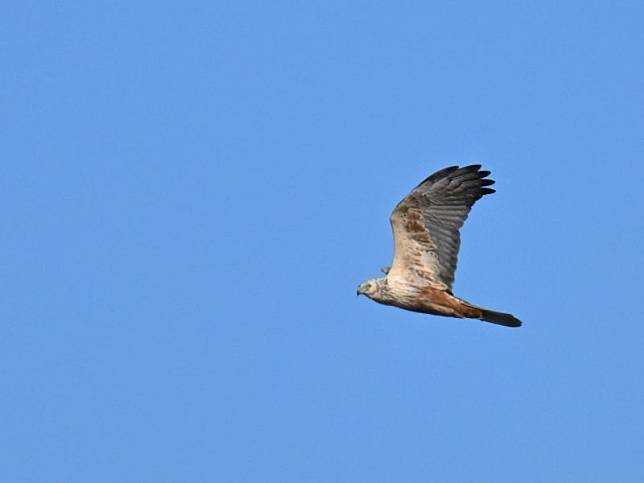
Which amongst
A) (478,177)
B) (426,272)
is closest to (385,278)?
(426,272)

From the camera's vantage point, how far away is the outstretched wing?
46.3 feet

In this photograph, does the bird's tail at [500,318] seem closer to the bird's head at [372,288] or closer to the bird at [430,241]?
the bird at [430,241]

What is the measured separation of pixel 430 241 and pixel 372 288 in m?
1.18

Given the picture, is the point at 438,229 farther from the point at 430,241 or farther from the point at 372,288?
the point at 372,288

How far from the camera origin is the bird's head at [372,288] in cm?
1436

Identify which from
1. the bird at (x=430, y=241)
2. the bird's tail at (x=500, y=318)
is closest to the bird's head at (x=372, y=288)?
the bird at (x=430, y=241)

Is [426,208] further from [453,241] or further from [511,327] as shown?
[511,327]

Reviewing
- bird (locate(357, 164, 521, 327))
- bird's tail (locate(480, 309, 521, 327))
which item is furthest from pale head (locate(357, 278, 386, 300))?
bird's tail (locate(480, 309, 521, 327))

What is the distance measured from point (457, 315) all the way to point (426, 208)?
1728 millimetres

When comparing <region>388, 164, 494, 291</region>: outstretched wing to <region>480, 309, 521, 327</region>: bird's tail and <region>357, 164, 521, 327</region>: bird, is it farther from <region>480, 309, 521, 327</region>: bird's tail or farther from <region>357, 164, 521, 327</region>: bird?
<region>480, 309, 521, 327</region>: bird's tail

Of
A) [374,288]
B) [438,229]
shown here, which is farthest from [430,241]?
[374,288]

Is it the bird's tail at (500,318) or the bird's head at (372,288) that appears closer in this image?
the bird's tail at (500,318)

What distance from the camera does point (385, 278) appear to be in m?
14.4

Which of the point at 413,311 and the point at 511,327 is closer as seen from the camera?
the point at 511,327
